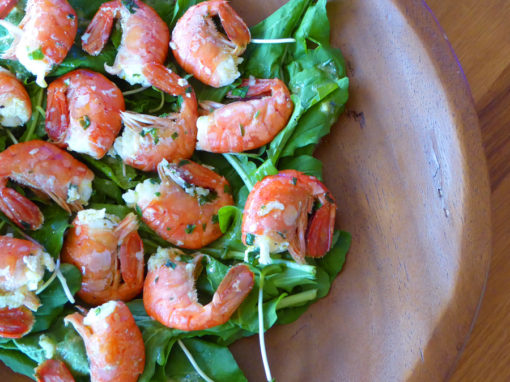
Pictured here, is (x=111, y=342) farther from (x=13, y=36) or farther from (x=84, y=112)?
(x=13, y=36)

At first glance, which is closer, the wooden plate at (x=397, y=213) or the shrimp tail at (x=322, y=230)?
the wooden plate at (x=397, y=213)

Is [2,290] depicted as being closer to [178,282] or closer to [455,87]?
[178,282]

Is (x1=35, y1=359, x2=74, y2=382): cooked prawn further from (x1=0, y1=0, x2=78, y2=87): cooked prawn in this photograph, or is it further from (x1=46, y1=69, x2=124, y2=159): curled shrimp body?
(x1=0, y1=0, x2=78, y2=87): cooked prawn

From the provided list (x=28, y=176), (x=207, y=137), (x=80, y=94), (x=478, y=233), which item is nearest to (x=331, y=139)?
(x=207, y=137)

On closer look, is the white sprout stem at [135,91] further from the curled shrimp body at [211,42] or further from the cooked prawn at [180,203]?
the cooked prawn at [180,203]

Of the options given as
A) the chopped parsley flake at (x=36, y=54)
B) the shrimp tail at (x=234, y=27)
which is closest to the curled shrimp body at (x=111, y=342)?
the chopped parsley flake at (x=36, y=54)

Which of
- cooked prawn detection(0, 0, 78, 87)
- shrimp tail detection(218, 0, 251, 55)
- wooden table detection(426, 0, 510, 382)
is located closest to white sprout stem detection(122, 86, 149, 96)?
cooked prawn detection(0, 0, 78, 87)
